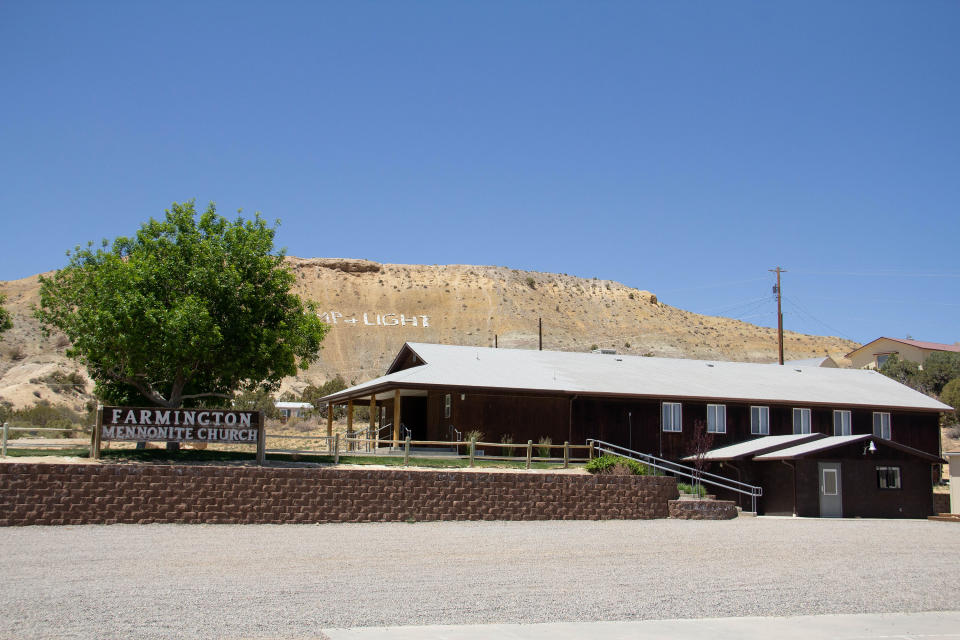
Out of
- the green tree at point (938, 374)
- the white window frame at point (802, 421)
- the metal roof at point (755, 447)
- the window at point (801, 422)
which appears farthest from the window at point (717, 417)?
the green tree at point (938, 374)

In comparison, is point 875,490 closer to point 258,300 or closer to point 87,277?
point 258,300

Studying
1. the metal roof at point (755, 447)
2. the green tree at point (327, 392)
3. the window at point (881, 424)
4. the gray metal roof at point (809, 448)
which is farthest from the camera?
the green tree at point (327, 392)

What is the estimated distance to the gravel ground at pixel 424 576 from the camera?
35.2 ft

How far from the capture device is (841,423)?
1481 inches

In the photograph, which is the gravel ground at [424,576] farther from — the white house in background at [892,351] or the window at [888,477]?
the white house in background at [892,351]

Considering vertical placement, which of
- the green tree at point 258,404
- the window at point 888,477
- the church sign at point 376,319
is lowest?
the window at point 888,477

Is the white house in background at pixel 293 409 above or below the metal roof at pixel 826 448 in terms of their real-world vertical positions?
above

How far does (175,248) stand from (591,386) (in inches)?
646

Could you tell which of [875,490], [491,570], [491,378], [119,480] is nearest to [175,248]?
[119,480]

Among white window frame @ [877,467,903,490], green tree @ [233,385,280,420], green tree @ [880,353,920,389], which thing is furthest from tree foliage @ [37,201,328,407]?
green tree @ [880,353,920,389]

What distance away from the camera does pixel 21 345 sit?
260ft

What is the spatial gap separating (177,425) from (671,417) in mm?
19518

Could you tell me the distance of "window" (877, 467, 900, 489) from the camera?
30.8 metres

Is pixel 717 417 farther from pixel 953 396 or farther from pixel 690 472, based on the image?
pixel 953 396
